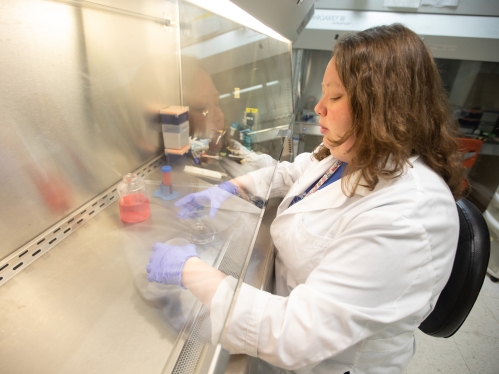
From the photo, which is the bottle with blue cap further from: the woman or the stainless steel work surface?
the woman

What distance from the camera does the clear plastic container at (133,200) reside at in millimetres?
1041

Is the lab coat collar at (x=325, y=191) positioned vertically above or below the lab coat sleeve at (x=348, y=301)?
above

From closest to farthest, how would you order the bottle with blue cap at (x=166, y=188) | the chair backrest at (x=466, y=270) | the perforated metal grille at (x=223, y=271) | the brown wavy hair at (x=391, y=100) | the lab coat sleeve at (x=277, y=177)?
the perforated metal grille at (x=223, y=271) < the brown wavy hair at (x=391, y=100) < the chair backrest at (x=466, y=270) < the bottle with blue cap at (x=166, y=188) < the lab coat sleeve at (x=277, y=177)

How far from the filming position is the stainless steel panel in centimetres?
73

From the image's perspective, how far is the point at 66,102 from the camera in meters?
0.88

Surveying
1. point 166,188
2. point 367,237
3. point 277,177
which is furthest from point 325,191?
point 166,188

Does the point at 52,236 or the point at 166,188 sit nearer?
the point at 52,236

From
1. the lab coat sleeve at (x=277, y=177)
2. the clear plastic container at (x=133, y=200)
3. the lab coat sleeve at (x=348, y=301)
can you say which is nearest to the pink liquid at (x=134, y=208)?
the clear plastic container at (x=133, y=200)

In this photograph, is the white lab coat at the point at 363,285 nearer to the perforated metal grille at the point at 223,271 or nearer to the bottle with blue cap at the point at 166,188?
the perforated metal grille at the point at 223,271

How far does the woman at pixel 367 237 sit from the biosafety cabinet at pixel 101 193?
0.09m

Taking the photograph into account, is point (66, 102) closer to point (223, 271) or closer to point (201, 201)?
point (201, 201)

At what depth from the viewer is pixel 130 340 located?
62 cm

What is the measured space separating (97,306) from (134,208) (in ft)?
1.36

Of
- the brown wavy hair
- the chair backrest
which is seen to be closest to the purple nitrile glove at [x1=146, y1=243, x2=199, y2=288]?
the brown wavy hair
